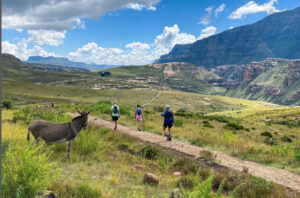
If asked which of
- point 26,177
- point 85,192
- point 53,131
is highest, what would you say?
point 53,131

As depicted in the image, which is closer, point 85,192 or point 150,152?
point 85,192

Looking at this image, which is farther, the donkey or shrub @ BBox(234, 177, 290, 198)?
the donkey

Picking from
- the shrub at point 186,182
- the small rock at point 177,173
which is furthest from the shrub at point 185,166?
the shrub at point 186,182

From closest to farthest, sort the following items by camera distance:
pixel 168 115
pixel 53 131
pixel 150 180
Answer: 1. pixel 150 180
2. pixel 53 131
3. pixel 168 115

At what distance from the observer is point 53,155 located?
25.6ft

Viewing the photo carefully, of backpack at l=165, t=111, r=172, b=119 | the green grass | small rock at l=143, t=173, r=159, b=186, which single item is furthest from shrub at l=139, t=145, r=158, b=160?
backpack at l=165, t=111, r=172, b=119

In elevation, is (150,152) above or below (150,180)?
below

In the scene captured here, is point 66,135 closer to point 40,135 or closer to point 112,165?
point 40,135

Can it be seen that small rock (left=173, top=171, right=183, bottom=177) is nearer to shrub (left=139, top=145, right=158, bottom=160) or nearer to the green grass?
the green grass

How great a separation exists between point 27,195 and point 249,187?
5859 millimetres

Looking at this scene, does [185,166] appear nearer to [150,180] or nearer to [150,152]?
[150,152]

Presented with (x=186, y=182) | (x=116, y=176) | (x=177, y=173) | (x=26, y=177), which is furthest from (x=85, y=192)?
(x=177, y=173)

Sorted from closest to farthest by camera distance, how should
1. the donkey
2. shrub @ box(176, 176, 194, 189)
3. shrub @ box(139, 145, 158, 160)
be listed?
shrub @ box(176, 176, 194, 189)
the donkey
shrub @ box(139, 145, 158, 160)

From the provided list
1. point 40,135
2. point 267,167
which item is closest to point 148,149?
point 40,135
